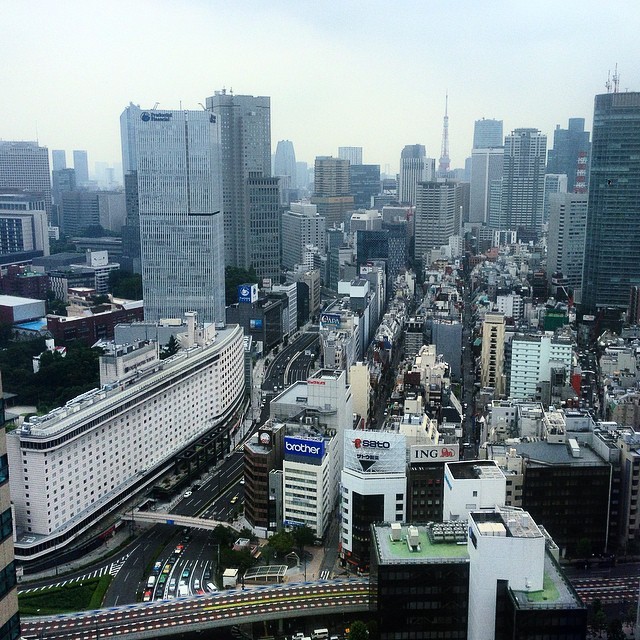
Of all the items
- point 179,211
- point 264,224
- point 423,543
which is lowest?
point 423,543

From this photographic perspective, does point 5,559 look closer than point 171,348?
Yes

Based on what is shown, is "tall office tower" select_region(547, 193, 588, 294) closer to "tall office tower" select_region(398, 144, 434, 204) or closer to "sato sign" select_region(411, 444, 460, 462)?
"sato sign" select_region(411, 444, 460, 462)

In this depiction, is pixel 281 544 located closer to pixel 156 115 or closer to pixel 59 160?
pixel 156 115

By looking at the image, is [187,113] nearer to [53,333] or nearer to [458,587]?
[53,333]

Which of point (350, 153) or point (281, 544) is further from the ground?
point (350, 153)

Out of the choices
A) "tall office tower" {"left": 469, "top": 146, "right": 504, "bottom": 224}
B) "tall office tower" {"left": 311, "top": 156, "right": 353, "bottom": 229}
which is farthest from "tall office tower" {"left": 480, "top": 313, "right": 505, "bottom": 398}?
"tall office tower" {"left": 469, "top": 146, "right": 504, "bottom": 224}

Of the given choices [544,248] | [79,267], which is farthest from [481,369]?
[544,248]

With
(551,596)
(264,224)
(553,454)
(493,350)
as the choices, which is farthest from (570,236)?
(551,596)
